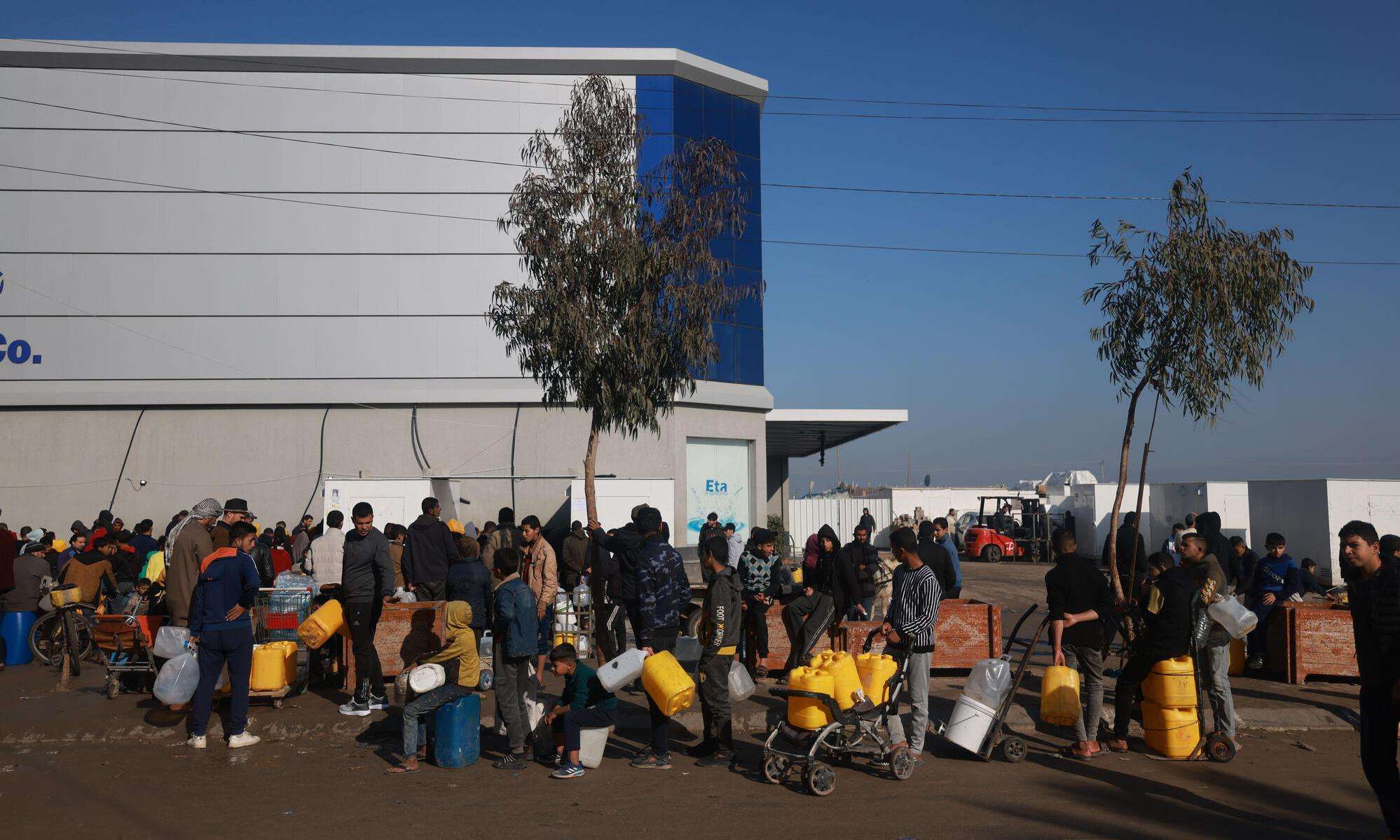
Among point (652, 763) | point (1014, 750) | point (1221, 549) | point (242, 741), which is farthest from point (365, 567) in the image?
point (1221, 549)

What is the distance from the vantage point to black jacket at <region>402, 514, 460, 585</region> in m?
10.6

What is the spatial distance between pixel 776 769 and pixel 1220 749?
3.64m

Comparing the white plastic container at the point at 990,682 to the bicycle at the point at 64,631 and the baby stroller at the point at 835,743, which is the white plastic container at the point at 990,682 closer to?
the baby stroller at the point at 835,743

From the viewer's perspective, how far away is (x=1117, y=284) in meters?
10.6

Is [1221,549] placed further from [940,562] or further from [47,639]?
[47,639]

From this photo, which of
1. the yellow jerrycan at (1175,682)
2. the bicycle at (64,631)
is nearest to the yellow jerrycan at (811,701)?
the yellow jerrycan at (1175,682)

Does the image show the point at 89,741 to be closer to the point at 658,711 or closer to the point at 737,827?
the point at 658,711

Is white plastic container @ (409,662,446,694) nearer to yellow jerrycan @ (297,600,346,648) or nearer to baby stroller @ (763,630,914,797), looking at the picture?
yellow jerrycan @ (297,600,346,648)

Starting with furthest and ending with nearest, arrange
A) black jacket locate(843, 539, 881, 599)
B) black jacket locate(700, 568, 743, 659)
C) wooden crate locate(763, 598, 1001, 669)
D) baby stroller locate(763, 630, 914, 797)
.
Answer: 1. black jacket locate(843, 539, 881, 599)
2. wooden crate locate(763, 598, 1001, 669)
3. black jacket locate(700, 568, 743, 659)
4. baby stroller locate(763, 630, 914, 797)

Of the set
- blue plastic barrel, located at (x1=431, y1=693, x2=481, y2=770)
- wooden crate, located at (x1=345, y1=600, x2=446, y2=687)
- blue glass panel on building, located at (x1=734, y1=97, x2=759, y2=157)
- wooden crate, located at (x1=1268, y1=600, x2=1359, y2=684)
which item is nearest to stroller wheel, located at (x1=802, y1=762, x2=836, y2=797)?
blue plastic barrel, located at (x1=431, y1=693, x2=481, y2=770)

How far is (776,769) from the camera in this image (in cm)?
716

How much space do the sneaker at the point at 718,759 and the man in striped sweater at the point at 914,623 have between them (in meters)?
1.34

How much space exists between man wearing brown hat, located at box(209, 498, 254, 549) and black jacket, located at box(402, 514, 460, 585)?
1.71m

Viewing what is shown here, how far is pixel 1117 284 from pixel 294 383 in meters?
21.1
